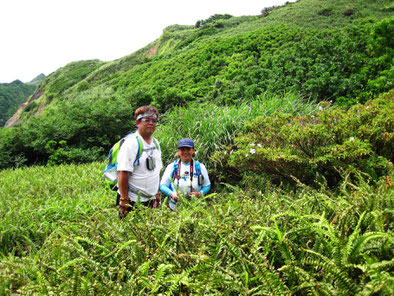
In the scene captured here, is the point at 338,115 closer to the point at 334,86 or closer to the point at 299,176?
the point at 299,176

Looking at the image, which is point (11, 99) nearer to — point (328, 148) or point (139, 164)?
point (139, 164)

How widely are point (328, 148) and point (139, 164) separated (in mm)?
2289

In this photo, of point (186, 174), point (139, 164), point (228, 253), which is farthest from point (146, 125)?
point (228, 253)

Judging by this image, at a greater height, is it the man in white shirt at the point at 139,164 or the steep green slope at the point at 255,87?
the steep green slope at the point at 255,87

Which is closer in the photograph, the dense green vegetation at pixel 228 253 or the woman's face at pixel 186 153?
the dense green vegetation at pixel 228 253

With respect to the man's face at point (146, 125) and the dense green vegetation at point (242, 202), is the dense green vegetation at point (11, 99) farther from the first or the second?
the man's face at point (146, 125)

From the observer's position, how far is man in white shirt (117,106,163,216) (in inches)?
99.8

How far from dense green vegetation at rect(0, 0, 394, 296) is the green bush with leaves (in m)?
0.02

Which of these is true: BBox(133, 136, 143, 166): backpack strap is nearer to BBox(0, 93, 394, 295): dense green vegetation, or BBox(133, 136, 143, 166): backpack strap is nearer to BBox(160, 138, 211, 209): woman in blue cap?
BBox(160, 138, 211, 209): woman in blue cap

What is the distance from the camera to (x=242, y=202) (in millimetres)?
1702

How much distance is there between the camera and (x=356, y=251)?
0.96m

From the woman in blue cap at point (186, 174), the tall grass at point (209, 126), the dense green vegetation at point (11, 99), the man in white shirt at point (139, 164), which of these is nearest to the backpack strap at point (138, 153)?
the man in white shirt at point (139, 164)

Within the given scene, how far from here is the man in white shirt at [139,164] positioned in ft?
8.32

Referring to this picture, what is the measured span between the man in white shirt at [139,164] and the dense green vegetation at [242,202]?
0.37 meters
